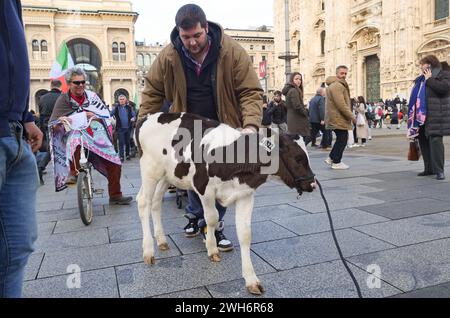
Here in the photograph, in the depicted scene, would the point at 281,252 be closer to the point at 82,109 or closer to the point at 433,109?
the point at 82,109

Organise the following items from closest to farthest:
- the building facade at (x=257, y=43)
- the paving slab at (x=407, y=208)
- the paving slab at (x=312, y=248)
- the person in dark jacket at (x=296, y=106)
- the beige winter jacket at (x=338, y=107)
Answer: the paving slab at (x=312, y=248), the paving slab at (x=407, y=208), the beige winter jacket at (x=338, y=107), the person in dark jacket at (x=296, y=106), the building facade at (x=257, y=43)

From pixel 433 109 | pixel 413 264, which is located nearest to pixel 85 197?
pixel 413 264

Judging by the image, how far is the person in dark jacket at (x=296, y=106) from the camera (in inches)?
398

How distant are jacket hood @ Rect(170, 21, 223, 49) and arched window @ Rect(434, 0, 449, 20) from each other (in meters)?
31.7

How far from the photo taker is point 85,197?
503 cm

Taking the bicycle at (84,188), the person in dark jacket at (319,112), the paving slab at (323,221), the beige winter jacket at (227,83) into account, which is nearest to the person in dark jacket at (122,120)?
the person in dark jacket at (319,112)

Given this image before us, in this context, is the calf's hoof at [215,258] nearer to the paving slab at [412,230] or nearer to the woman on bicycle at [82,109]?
the paving slab at [412,230]

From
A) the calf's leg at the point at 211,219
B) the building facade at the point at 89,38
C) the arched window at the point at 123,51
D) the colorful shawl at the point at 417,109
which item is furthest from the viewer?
the arched window at the point at 123,51

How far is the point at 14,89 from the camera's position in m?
1.87

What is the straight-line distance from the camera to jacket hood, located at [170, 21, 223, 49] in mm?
3344

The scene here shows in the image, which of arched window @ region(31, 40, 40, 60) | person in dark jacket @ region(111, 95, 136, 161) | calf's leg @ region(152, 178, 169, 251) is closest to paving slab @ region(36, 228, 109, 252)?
calf's leg @ region(152, 178, 169, 251)

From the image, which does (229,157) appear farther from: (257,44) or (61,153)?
(257,44)
